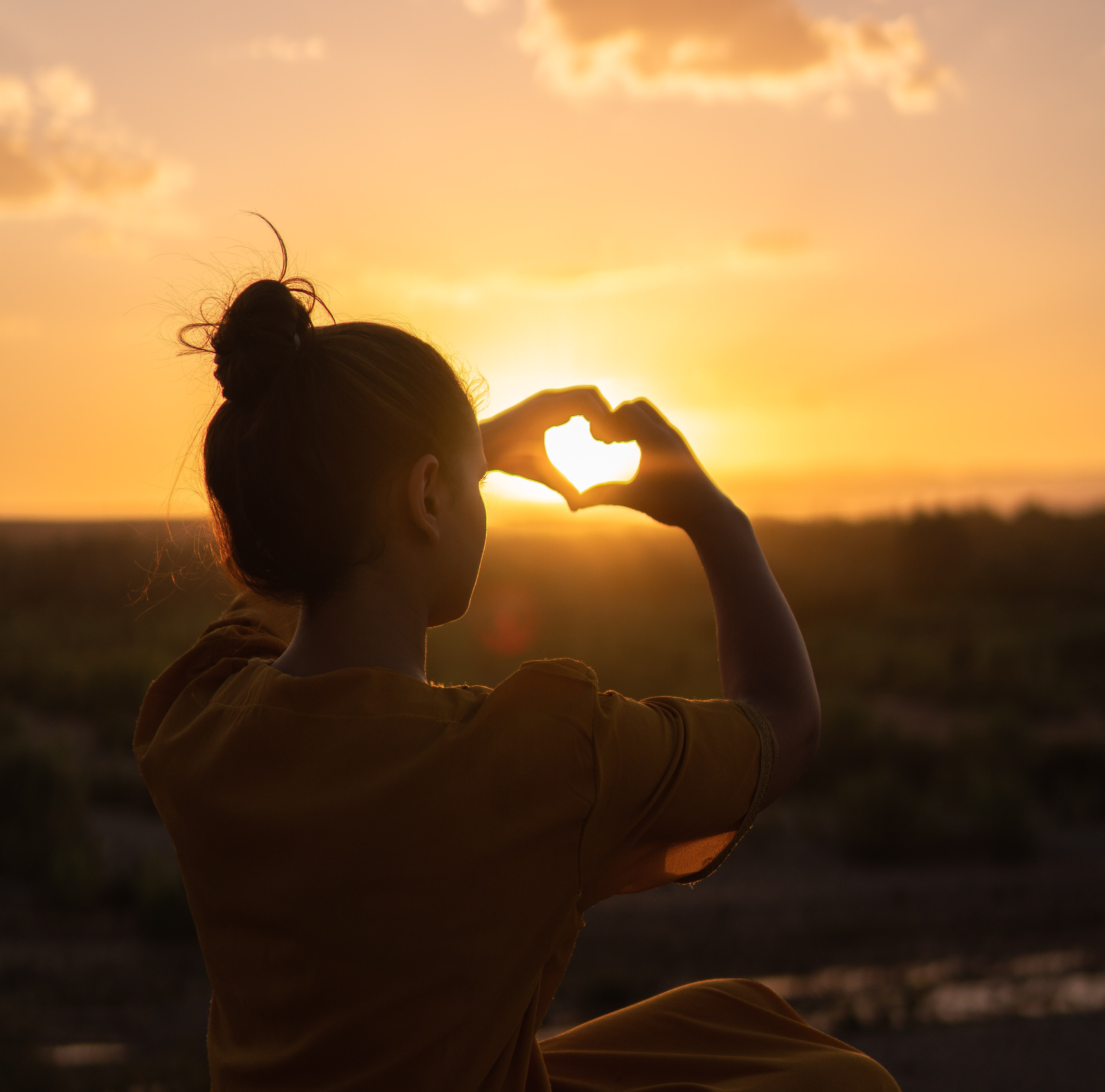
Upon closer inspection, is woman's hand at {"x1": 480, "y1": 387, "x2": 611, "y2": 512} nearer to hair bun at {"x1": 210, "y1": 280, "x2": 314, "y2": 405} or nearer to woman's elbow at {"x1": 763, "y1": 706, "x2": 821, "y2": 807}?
hair bun at {"x1": 210, "y1": 280, "x2": 314, "y2": 405}

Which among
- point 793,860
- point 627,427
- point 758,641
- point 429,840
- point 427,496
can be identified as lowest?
point 793,860

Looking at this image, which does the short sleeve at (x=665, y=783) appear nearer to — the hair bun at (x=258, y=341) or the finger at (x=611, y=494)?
the finger at (x=611, y=494)

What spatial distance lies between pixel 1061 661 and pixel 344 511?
22.1 metres

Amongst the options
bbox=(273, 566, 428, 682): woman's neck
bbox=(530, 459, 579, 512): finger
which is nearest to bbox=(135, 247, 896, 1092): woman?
bbox=(273, 566, 428, 682): woman's neck

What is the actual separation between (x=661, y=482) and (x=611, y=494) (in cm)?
8

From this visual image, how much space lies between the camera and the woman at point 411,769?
1134 millimetres

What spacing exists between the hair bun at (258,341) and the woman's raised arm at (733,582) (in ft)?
1.57

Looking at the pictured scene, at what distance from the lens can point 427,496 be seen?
4.31 feet

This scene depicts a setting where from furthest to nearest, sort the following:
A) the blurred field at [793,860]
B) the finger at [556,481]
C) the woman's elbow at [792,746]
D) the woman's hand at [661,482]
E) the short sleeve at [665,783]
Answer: the blurred field at [793,860] < the finger at [556,481] < the woman's hand at [661,482] < the woman's elbow at [792,746] < the short sleeve at [665,783]

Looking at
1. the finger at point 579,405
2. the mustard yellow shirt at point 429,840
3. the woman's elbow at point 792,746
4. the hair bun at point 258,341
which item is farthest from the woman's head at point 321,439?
the woman's elbow at point 792,746

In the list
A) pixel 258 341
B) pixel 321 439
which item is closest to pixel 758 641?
pixel 321 439

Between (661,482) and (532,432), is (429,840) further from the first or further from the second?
(532,432)

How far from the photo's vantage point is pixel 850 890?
25.9ft

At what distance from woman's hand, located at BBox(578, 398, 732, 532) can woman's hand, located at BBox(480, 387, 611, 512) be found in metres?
0.11
